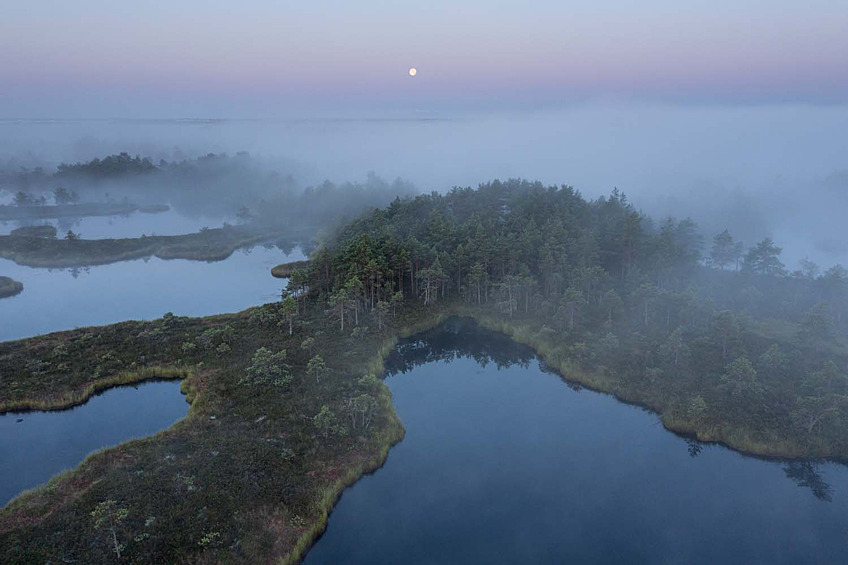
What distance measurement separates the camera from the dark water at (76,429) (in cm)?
4194

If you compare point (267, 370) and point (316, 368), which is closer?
point (267, 370)

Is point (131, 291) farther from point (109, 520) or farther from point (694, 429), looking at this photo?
point (694, 429)

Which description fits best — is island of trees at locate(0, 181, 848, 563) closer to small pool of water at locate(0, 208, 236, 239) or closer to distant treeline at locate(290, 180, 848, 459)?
distant treeline at locate(290, 180, 848, 459)

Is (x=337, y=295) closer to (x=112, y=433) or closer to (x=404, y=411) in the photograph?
(x=404, y=411)

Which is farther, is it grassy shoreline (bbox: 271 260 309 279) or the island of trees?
grassy shoreline (bbox: 271 260 309 279)

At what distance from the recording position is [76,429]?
4872 centimetres

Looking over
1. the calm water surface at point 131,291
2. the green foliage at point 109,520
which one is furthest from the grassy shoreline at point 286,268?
the green foliage at point 109,520

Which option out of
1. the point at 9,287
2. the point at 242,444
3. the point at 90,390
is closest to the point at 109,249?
the point at 9,287

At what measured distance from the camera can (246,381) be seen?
180ft

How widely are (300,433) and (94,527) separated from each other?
57.5 ft

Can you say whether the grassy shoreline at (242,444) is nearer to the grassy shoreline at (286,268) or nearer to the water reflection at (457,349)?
the water reflection at (457,349)

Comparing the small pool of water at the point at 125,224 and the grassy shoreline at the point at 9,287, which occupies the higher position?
the grassy shoreline at the point at 9,287

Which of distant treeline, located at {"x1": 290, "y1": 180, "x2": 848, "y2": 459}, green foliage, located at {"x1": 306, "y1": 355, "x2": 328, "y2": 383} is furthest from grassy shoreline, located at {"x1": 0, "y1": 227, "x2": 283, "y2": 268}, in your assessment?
green foliage, located at {"x1": 306, "y1": 355, "x2": 328, "y2": 383}

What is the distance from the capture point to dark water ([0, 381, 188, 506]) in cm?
4194
